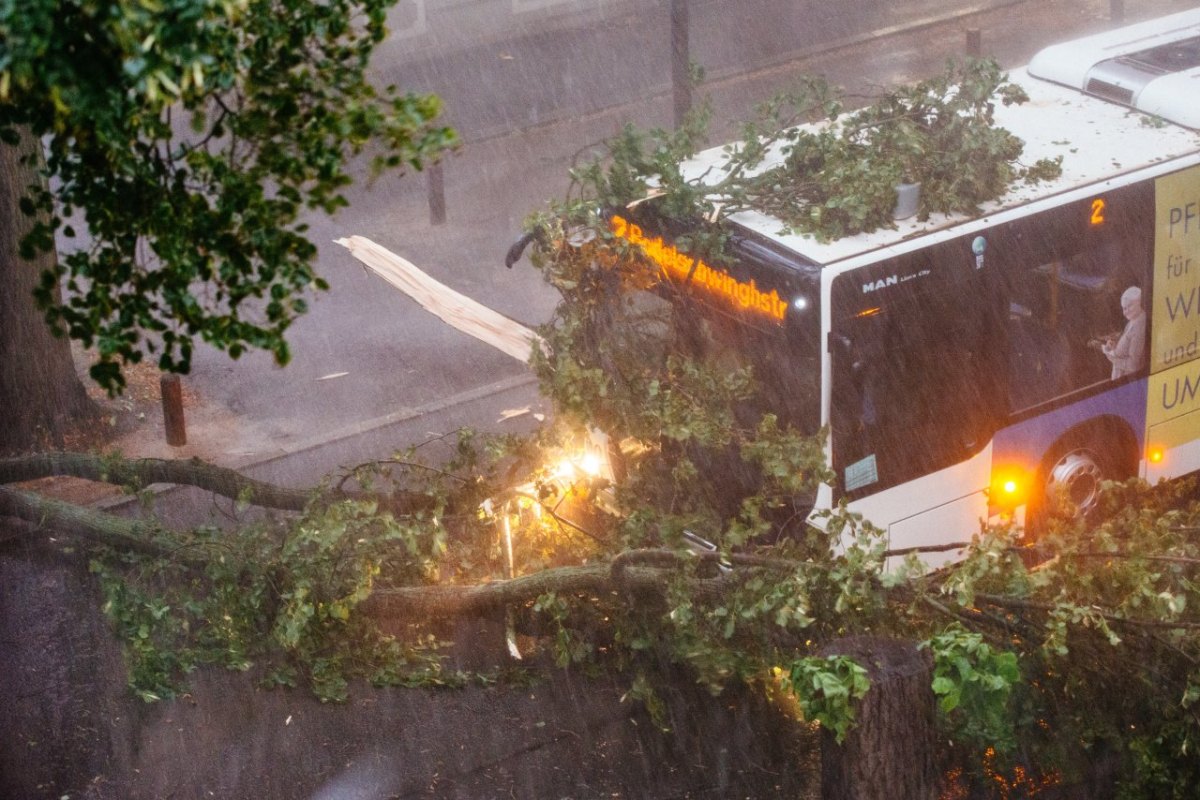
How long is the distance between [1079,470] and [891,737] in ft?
10.8

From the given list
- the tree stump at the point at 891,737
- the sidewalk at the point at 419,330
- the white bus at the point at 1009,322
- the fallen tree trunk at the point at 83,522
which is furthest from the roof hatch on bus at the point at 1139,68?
the fallen tree trunk at the point at 83,522

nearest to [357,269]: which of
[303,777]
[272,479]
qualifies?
[272,479]

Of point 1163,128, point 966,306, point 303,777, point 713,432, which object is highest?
point 1163,128

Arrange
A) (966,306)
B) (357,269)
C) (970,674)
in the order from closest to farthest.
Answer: (970,674)
(966,306)
(357,269)

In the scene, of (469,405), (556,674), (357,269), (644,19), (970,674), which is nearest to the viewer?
(970,674)

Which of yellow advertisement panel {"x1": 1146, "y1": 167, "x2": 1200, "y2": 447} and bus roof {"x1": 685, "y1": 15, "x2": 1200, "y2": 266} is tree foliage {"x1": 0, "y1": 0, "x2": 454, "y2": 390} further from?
yellow advertisement panel {"x1": 1146, "y1": 167, "x2": 1200, "y2": 447}

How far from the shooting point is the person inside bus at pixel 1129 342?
7148mm

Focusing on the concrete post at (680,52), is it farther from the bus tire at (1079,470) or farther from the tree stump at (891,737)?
the tree stump at (891,737)

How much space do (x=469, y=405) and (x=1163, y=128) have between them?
542cm

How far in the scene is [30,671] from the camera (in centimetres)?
724

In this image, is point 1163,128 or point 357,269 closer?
point 1163,128

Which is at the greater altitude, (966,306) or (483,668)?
(966,306)

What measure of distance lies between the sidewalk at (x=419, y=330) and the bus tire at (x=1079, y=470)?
257 cm

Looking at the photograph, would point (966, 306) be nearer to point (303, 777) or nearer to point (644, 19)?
point (303, 777)
